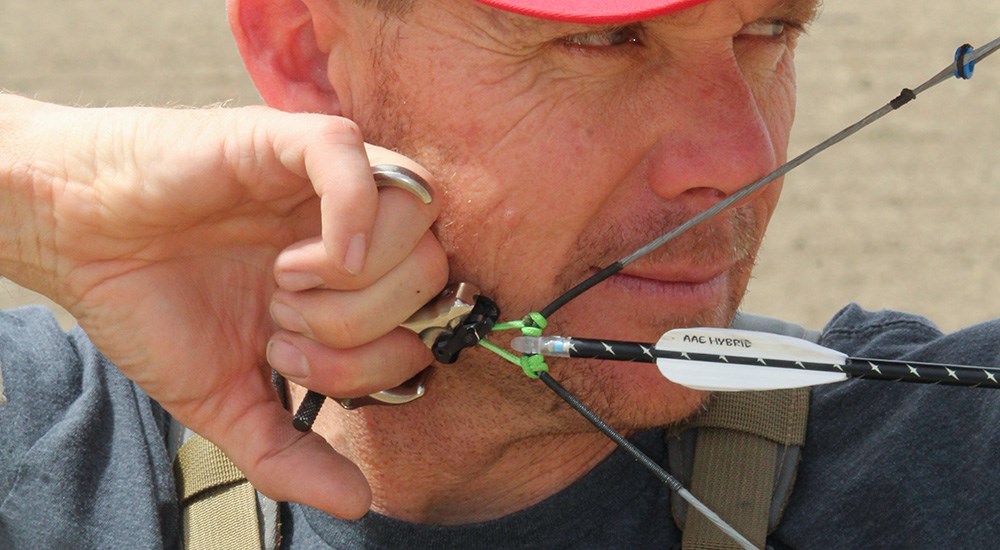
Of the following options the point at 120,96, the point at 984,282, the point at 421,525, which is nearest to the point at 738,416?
the point at 421,525

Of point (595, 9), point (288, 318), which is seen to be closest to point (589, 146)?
point (595, 9)

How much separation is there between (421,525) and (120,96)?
222 inches

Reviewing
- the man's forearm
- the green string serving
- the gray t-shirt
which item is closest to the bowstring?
the green string serving

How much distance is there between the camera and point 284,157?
2.15m

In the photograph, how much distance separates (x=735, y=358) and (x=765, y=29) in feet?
2.20

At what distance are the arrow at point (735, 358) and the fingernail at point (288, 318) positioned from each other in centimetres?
39

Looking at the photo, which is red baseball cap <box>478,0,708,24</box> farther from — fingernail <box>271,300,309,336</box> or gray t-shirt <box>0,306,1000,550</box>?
gray t-shirt <box>0,306,1000,550</box>

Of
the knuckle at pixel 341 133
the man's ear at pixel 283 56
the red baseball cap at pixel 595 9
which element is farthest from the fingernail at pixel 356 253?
the man's ear at pixel 283 56

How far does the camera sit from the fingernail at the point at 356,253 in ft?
6.72

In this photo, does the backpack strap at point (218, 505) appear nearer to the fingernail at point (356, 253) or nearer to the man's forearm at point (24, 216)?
the man's forearm at point (24, 216)

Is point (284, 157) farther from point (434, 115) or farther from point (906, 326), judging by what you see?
point (906, 326)

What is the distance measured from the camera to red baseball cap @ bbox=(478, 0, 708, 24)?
6.73 ft

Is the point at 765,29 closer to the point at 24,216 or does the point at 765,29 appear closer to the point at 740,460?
the point at 740,460

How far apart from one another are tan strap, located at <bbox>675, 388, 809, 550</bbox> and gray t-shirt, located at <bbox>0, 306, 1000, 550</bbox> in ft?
0.21
